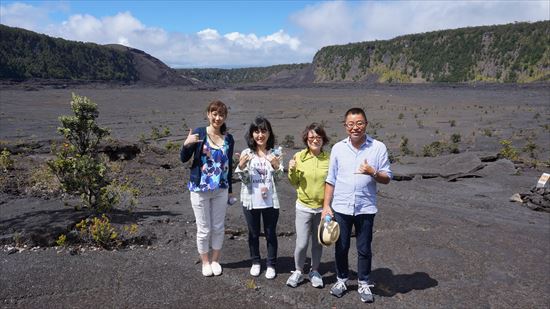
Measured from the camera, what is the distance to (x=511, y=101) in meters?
40.5

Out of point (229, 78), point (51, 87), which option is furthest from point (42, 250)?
point (229, 78)

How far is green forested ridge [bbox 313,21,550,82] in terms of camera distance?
6624cm

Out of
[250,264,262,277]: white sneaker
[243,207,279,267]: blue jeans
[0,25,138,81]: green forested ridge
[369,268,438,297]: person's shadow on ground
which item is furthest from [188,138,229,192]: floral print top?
[0,25,138,81]: green forested ridge

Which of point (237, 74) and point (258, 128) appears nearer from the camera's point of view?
point (258, 128)

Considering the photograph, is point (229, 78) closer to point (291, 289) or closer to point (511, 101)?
point (511, 101)

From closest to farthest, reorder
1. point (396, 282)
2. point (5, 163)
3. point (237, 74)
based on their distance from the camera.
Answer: point (396, 282) → point (5, 163) → point (237, 74)

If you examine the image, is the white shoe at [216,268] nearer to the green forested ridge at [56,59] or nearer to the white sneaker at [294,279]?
the white sneaker at [294,279]

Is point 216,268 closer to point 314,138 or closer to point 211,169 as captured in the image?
point 211,169

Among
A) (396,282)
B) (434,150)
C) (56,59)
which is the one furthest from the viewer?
(56,59)

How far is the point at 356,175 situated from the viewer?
150 inches

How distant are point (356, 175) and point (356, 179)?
0.03 m

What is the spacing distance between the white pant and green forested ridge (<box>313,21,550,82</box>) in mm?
68264

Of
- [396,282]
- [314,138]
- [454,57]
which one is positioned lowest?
[396,282]

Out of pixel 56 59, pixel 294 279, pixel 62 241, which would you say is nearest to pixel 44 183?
pixel 62 241
